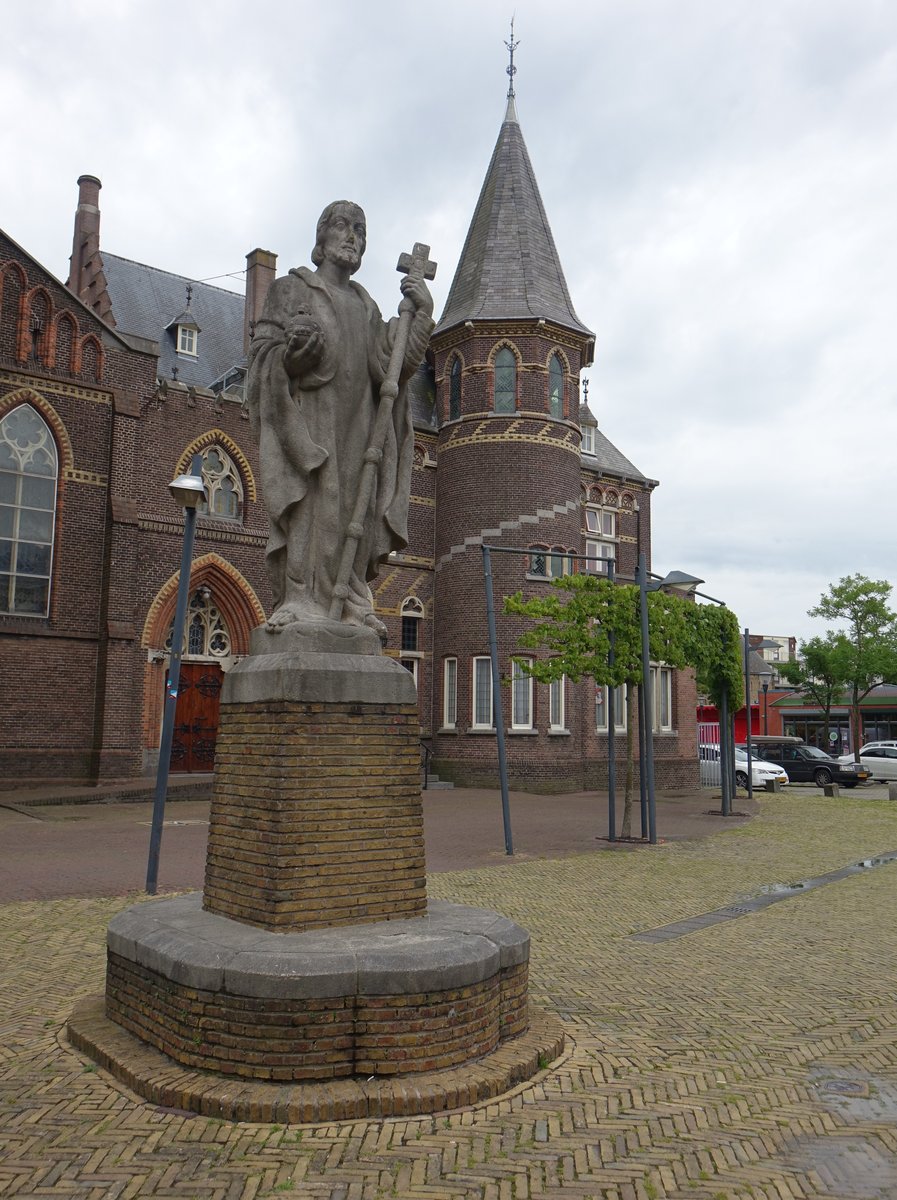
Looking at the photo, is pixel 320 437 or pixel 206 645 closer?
pixel 320 437

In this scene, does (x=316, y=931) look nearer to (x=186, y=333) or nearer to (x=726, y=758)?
(x=726, y=758)

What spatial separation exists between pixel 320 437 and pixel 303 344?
547mm

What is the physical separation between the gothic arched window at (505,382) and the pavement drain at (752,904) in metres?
16.3

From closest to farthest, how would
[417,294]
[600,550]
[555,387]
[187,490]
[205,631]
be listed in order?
[417,294]
[187,490]
[205,631]
[555,387]
[600,550]

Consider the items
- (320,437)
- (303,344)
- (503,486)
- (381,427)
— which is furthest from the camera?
(503,486)

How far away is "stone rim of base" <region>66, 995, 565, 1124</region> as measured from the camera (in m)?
4.08

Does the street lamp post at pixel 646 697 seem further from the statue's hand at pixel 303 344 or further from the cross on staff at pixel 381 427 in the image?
the statue's hand at pixel 303 344

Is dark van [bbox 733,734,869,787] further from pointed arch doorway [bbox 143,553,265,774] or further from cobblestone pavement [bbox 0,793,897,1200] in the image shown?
cobblestone pavement [bbox 0,793,897,1200]

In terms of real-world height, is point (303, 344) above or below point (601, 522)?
below

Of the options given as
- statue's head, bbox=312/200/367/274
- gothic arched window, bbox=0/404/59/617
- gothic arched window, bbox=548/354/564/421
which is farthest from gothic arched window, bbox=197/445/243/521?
statue's head, bbox=312/200/367/274

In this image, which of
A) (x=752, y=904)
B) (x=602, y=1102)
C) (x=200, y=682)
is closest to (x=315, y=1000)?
(x=602, y=1102)

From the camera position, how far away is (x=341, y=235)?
6055 millimetres

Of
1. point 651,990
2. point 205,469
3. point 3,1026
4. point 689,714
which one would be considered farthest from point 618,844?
point 689,714

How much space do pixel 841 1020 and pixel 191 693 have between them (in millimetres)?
20395
